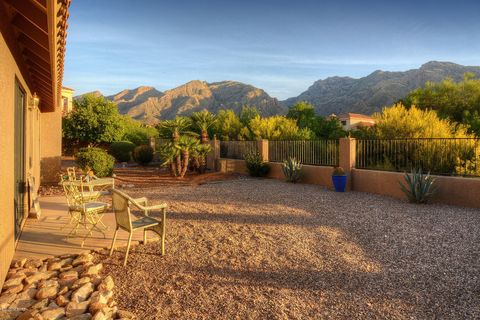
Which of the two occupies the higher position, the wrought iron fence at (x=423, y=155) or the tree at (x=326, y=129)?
the tree at (x=326, y=129)

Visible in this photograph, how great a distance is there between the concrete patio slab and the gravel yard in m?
0.53

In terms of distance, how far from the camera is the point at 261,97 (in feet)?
335

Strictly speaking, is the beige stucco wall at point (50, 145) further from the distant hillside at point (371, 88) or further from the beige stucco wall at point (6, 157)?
the distant hillside at point (371, 88)

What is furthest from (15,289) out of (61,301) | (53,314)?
(53,314)

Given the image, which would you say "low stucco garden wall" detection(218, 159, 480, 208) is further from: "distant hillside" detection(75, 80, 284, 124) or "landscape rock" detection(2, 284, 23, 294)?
"distant hillside" detection(75, 80, 284, 124)

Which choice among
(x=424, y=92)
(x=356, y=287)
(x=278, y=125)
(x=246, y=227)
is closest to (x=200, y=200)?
(x=246, y=227)

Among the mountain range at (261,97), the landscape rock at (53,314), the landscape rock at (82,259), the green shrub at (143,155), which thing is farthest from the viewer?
the mountain range at (261,97)

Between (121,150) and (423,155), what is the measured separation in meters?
20.5

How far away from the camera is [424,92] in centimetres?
3609

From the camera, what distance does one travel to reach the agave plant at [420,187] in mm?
9297

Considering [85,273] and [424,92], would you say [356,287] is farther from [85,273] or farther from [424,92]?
[424,92]

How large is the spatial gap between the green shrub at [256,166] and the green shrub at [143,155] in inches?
356

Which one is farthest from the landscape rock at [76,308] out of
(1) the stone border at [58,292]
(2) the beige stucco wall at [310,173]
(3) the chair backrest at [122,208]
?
(2) the beige stucco wall at [310,173]

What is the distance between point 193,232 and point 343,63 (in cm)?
3511
